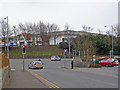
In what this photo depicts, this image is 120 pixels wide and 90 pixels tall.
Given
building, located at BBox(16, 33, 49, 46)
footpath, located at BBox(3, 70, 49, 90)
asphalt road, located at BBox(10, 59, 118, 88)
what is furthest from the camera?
building, located at BBox(16, 33, 49, 46)

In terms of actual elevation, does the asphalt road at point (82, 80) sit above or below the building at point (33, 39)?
below

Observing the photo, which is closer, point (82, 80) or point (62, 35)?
point (82, 80)

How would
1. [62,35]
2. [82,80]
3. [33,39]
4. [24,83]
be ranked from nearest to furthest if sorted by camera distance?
[24,83] < [82,80] < [33,39] < [62,35]

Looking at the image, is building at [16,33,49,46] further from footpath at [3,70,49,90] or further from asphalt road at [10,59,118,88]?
footpath at [3,70,49,90]

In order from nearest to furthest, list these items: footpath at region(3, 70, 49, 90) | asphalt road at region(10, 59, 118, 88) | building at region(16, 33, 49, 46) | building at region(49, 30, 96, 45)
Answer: footpath at region(3, 70, 49, 90) → asphalt road at region(10, 59, 118, 88) → building at region(16, 33, 49, 46) → building at region(49, 30, 96, 45)

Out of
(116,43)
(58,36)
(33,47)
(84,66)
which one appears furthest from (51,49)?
(84,66)

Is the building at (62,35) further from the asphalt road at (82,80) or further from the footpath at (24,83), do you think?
the footpath at (24,83)

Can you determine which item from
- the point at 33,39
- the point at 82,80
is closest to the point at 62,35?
the point at 33,39

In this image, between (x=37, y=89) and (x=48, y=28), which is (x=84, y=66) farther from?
(x=48, y=28)

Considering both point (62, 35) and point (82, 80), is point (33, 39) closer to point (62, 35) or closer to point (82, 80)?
point (62, 35)

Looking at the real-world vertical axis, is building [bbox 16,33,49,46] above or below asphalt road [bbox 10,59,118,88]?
above

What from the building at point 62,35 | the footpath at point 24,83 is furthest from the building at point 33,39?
the footpath at point 24,83

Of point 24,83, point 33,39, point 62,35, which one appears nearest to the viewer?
point 24,83

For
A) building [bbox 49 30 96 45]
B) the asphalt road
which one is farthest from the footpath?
building [bbox 49 30 96 45]
